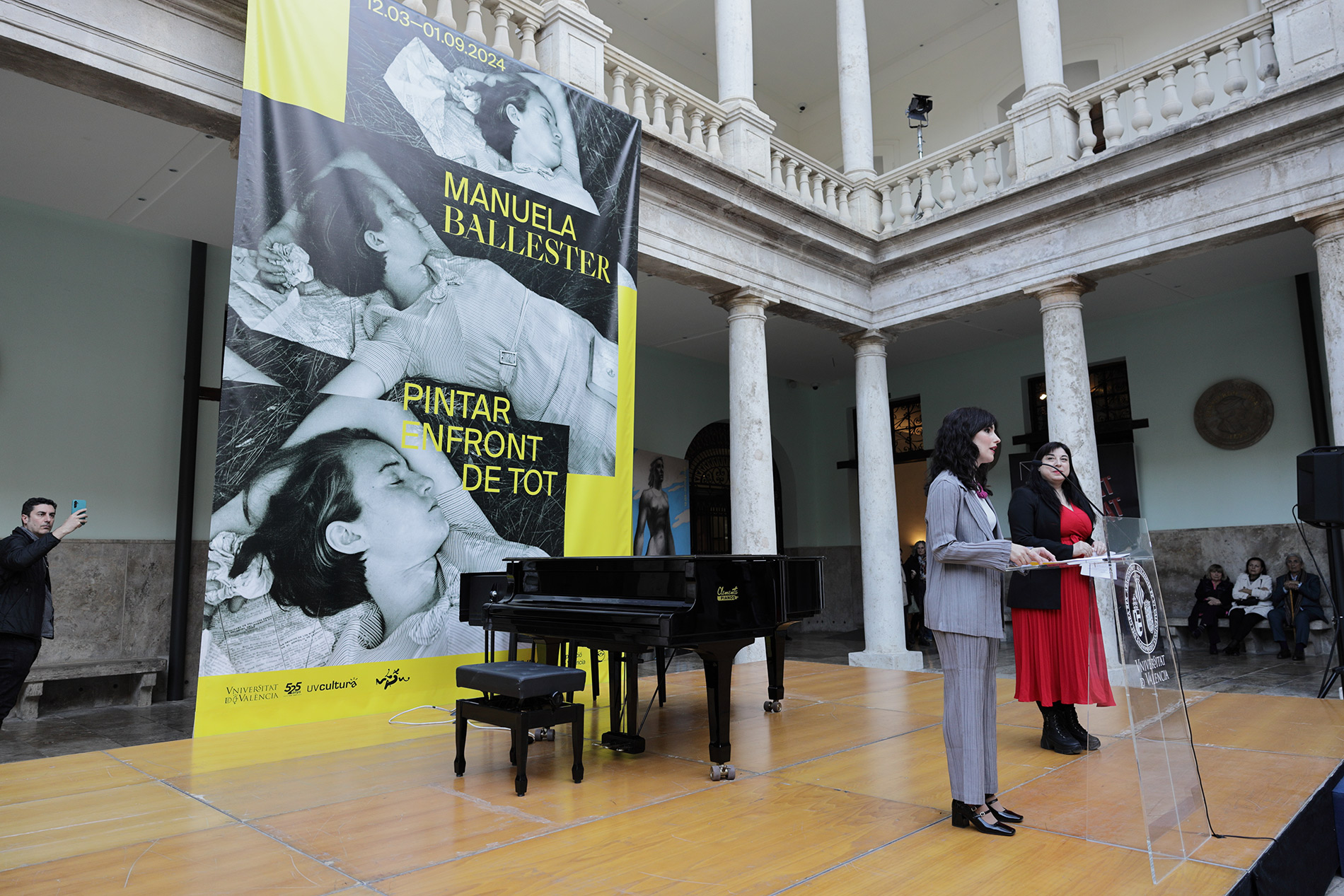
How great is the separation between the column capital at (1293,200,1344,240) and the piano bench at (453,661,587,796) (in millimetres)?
7344

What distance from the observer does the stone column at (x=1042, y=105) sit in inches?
336

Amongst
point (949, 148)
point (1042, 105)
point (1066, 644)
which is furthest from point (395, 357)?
point (1042, 105)

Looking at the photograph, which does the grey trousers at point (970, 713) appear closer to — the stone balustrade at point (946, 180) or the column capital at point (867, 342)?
the stone balustrade at point (946, 180)

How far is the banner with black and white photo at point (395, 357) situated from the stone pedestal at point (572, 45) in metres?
0.33

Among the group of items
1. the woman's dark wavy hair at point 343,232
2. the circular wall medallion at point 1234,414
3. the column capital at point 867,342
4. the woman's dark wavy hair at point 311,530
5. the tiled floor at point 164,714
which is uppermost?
the column capital at point 867,342

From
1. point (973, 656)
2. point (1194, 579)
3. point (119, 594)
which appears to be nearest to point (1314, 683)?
point (1194, 579)

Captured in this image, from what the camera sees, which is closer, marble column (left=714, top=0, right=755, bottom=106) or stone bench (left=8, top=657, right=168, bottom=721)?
stone bench (left=8, top=657, right=168, bottom=721)

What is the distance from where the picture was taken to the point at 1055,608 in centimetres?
424

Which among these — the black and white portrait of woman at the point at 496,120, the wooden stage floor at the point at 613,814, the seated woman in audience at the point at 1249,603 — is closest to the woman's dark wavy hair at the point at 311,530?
the wooden stage floor at the point at 613,814

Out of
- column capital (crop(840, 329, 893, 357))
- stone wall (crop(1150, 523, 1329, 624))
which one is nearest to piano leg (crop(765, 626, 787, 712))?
column capital (crop(840, 329, 893, 357))

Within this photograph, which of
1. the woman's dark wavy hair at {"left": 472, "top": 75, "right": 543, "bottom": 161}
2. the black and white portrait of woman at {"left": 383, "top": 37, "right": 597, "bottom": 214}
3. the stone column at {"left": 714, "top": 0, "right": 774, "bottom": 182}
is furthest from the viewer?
the stone column at {"left": 714, "top": 0, "right": 774, "bottom": 182}

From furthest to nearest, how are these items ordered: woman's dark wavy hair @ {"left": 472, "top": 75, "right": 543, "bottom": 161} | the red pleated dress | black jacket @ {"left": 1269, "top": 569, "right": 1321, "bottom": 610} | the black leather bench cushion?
1. black jacket @ {"left": 1269, "top": 569, "right": 1321, "bottom": 610}
2. woman's dark wavy hair @ {"left": 472, "top": 75, "right": 543, "bottom": 161}
3. the red pleated dress
4. the black leather bench cushion

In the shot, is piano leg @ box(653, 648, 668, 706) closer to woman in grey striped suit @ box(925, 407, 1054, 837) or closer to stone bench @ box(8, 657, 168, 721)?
woman in grey striped suit @ box(925, 407, 1054, 837)

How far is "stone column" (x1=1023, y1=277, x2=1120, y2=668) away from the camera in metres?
8.13
